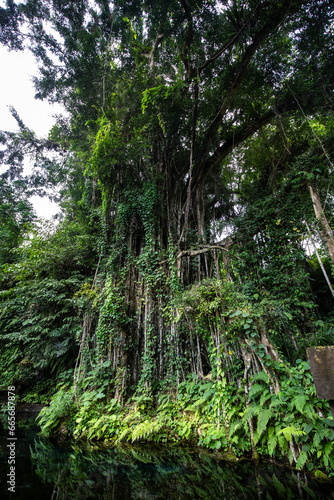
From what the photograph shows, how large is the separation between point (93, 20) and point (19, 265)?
6653mm

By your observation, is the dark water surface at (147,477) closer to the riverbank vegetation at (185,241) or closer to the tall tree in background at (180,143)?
the riverbank vegetation at (185,241)

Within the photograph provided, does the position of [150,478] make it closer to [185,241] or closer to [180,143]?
[185,241]

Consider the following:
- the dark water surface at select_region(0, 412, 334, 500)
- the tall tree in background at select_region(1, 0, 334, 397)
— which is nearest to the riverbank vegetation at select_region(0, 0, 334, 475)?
the tall tree in background at select_region(1, 0, 334, 397)

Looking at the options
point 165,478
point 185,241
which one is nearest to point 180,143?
point 185,241

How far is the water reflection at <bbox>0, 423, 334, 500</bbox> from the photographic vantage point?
1.73 meters

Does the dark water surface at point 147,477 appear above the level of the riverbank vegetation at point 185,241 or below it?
below

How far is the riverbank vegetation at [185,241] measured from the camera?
3.12 m

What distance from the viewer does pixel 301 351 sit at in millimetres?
3561

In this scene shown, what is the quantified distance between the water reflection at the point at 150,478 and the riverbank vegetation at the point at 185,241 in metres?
0.34

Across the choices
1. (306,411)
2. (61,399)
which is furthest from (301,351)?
(61,399)

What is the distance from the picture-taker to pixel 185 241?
5348 millimetres

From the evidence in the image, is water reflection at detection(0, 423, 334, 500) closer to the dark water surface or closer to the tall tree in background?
the dark water surface

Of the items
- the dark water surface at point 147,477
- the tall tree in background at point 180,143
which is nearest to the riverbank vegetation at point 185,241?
the tall tree in background at point 180,143

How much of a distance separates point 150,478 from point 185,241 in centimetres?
407
